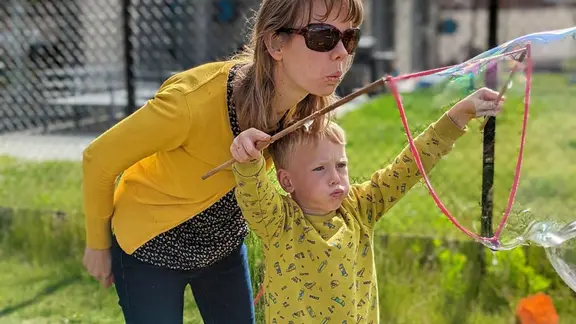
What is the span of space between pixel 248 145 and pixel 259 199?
169 millimetres

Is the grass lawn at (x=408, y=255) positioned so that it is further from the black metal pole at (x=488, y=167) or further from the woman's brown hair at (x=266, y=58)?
the woman's brown hair at (x=266, y=58)

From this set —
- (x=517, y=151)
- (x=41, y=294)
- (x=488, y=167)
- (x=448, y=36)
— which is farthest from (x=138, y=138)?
(x=448, y=36)

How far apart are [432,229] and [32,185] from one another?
293cm

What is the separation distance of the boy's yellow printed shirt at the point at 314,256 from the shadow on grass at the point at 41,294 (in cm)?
230

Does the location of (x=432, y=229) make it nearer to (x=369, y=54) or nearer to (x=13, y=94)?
(x=13, y=94)

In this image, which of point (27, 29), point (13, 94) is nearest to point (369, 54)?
point (27, 29)

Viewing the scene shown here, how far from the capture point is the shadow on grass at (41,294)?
389 centimetres

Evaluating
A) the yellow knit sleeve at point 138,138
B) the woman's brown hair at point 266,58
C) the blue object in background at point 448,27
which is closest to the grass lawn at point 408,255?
the woman's brown hair at point 266,58

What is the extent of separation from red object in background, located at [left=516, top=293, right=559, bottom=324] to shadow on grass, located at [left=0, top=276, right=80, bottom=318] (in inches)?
96.0

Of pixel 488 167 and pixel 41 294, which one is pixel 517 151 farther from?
pixel 41 294

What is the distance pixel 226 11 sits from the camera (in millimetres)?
12172

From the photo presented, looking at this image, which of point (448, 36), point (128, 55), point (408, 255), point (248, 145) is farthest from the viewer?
point (448, 36)

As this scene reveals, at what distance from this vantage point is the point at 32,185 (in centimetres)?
549

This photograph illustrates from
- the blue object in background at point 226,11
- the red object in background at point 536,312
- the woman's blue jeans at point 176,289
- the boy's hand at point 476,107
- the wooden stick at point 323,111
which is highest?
the wooden stick at point 323,111
